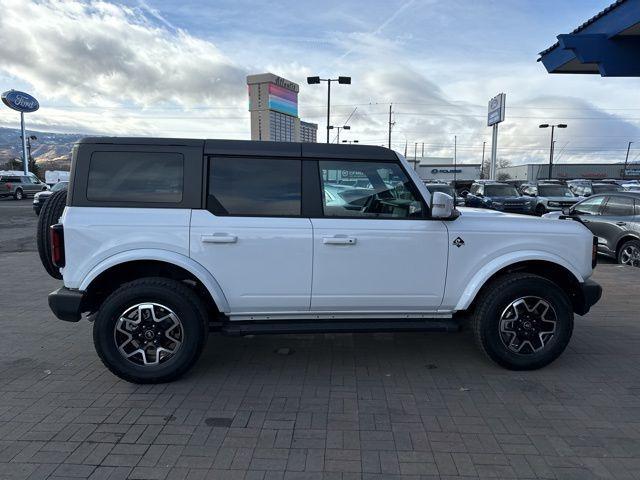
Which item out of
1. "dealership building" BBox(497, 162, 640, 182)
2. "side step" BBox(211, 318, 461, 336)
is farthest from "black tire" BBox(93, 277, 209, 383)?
"dealership building" BBox(497, 162, 640, 182)

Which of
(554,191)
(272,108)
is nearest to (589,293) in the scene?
(554,191)

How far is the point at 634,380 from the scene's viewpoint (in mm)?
3816

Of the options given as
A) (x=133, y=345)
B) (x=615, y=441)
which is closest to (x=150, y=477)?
(x=133, y=345)

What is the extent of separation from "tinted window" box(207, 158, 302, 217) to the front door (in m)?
0.25

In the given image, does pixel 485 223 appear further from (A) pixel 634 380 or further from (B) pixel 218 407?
(B) pixel 218 407

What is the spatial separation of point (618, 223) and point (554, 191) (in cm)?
1198

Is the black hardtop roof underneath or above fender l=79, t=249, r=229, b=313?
above

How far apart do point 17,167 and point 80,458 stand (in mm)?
73369

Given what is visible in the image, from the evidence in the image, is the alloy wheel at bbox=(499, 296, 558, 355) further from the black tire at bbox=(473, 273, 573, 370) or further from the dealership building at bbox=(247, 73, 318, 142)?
the dealership building at bbox=(247, 73, 318, 142)

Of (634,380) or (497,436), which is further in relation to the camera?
(634,380)

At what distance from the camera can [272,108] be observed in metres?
28.2

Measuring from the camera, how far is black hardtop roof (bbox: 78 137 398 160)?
3.66 m

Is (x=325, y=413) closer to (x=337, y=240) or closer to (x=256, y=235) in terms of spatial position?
(x=337, y=240)

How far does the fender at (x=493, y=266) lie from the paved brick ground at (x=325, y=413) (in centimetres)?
68
